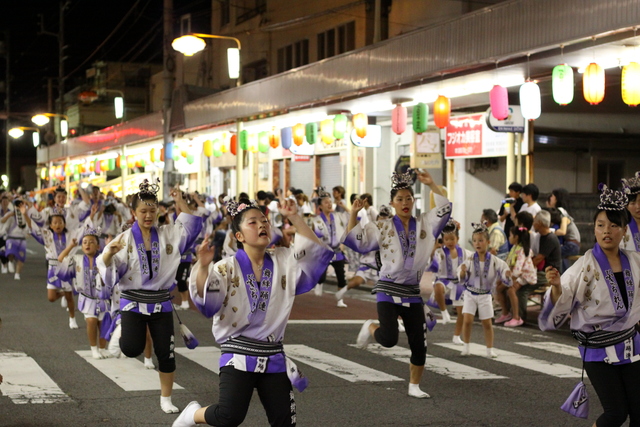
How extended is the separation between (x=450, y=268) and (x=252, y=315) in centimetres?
680

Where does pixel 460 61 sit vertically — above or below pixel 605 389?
above

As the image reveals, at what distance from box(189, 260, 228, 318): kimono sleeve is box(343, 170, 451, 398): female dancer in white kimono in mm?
2908

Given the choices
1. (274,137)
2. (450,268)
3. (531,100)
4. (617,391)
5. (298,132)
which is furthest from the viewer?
(274,137)

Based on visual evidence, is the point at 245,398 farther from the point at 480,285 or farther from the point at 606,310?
the point at 480,285

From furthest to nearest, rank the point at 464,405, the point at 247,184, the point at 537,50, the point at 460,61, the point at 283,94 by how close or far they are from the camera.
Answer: the point at 247,184
the point at 283,94
the point at 460,61
the point at 537,50
the point at 464,405

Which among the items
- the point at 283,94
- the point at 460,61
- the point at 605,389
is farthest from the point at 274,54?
the point at 605,389

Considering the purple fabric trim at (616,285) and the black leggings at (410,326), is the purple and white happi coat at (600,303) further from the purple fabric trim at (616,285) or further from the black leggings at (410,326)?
the black leggings at (410,326)

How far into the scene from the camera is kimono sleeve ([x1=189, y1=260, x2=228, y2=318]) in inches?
193

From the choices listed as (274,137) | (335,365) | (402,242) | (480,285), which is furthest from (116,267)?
(274,137)

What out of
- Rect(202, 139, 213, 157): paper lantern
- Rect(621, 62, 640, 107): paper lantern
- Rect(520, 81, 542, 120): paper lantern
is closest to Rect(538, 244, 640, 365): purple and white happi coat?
Rect(621, 62, 640, 107): paper lantern

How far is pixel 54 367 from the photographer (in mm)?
9203

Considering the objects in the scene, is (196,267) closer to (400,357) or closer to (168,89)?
(400,357)

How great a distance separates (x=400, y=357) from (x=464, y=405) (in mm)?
2541

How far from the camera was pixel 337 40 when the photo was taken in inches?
1160
